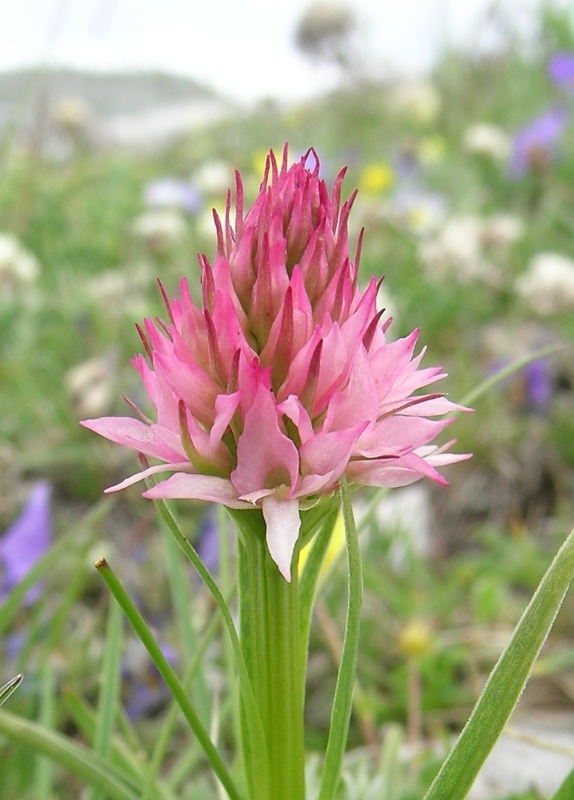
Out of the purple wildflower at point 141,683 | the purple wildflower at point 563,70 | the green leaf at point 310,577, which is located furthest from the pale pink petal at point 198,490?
the purple wildflower at point 563,70

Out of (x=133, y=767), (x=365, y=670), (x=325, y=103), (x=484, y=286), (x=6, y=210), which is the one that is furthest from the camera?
(x=325, y=103)

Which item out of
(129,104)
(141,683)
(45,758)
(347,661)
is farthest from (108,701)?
(129,104)

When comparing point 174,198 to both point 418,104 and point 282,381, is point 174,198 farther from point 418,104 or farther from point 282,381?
point 282,381

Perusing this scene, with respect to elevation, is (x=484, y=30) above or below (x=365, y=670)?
above

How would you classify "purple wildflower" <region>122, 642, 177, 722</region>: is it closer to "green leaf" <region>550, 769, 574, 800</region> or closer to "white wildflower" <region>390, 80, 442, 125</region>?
"green leaf" <region>550, 769, 574, 800</region>

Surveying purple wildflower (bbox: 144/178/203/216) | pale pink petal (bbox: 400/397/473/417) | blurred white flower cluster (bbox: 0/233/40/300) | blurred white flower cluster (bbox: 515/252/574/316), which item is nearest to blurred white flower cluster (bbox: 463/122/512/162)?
purple wildflower (bbox: 144/178/203/216)

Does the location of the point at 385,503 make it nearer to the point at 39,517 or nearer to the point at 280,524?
the point at 39,517

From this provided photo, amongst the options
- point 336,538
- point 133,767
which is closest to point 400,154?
point 336,538

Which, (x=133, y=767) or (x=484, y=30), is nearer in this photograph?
(x=133, y=767)
